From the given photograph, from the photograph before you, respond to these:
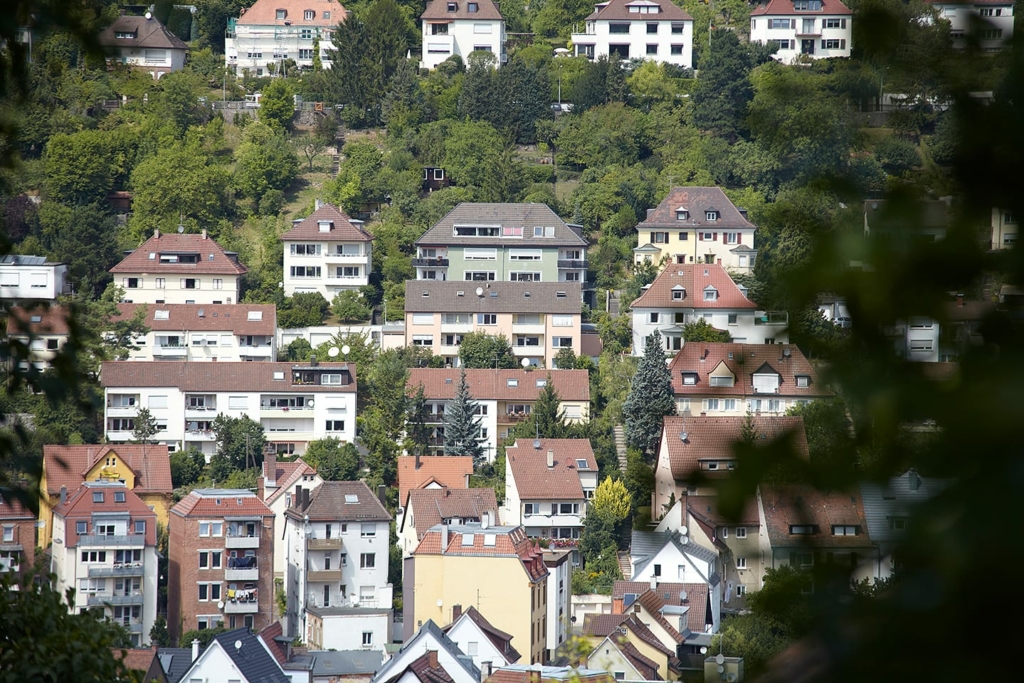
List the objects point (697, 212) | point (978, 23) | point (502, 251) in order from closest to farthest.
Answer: point (978, 23)
point (502, 251)
point (697, 212)

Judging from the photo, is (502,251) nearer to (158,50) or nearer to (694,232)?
(694,232)

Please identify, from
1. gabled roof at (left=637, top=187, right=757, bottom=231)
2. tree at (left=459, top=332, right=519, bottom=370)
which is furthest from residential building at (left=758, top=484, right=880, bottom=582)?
gabled roof at (left=637, top=187, right=757, bottom=231)

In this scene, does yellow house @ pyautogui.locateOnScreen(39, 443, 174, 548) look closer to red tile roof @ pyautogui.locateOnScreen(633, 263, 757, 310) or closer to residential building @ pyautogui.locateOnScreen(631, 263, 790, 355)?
residential building @ pyautogui.locateOnScreen(631, 263, 790, 355)

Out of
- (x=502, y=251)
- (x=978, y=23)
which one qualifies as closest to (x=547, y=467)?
(x=502, y=251)

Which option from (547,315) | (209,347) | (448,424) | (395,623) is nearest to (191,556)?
(395,623)

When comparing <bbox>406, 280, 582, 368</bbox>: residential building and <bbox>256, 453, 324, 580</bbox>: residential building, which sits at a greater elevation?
<bbox>406, 280, 582, 368</bbox>: residential building

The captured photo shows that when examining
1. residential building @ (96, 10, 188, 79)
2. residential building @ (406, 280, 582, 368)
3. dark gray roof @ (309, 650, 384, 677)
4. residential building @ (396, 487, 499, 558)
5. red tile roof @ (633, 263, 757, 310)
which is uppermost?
residential building @ (96, 10, 188, 79)
